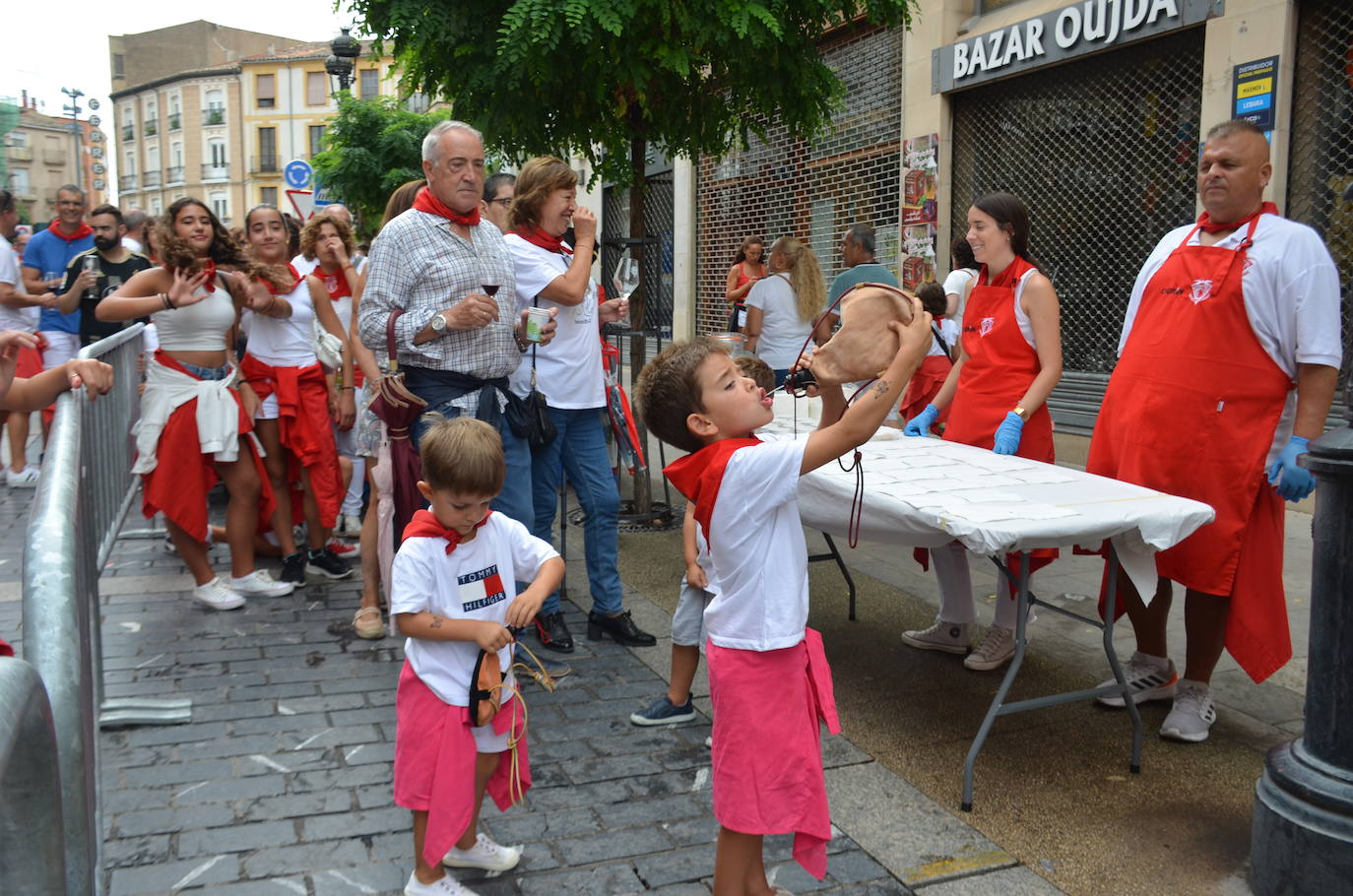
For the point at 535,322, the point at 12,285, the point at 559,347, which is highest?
the point at 12,285

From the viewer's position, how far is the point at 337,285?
680cm

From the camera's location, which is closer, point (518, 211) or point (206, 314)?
point (518, 211)

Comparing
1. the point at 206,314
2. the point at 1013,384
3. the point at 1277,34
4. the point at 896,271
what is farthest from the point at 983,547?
the point at 896,271

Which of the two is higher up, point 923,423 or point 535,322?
point 535,322

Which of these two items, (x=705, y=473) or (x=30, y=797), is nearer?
(x=30, y=797)

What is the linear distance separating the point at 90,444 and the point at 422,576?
2123 mm

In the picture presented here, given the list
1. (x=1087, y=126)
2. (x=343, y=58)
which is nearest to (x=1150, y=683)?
(x=1087, y=126)

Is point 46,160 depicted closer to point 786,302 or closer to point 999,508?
point 786,302

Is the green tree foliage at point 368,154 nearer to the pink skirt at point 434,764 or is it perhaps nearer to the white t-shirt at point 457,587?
the white t-shirt at point 457,587

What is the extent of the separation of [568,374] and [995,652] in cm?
216

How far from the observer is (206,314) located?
5582 mm

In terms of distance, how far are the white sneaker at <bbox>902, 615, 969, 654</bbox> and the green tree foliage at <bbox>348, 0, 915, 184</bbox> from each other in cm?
359

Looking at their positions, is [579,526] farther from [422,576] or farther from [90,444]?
[422,576]

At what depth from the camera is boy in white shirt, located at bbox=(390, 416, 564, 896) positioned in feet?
9.21
